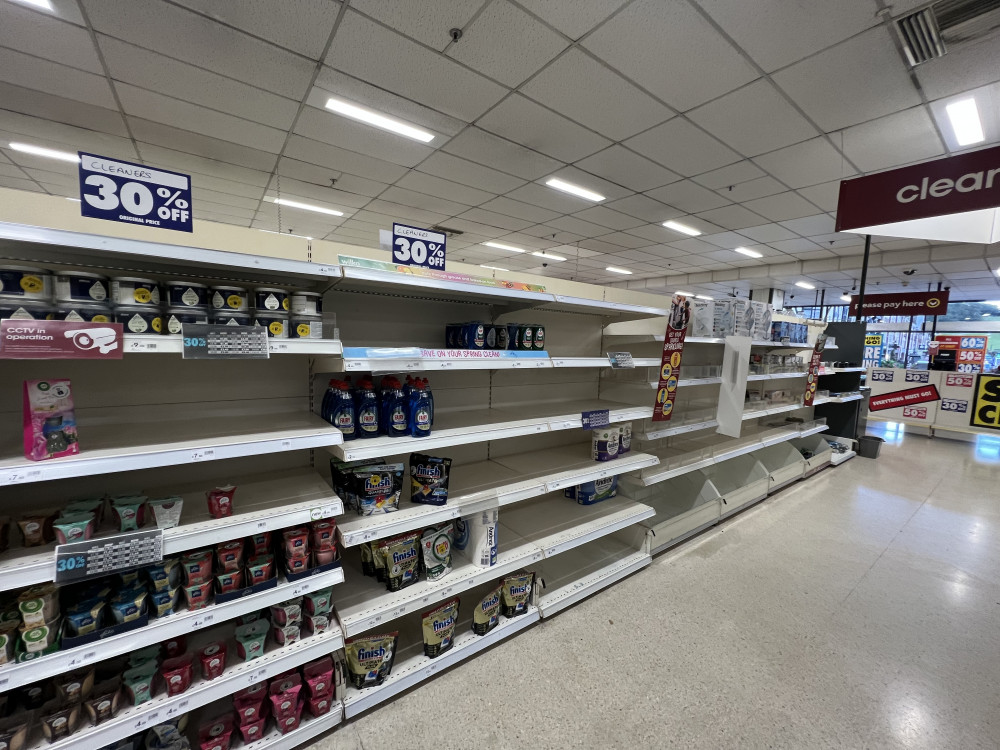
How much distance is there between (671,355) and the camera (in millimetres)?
2510

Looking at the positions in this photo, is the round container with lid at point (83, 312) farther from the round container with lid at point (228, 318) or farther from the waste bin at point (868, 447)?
the waste bin at point (868, 447)

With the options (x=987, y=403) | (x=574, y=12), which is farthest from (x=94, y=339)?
(x=987, y=403)

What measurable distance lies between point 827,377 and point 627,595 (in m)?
5.40

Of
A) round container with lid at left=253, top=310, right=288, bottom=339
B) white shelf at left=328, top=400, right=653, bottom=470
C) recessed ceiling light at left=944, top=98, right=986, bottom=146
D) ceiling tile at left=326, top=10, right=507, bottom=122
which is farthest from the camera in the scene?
recessed ceiling light at left=944, top=98, right=986, bottom=146

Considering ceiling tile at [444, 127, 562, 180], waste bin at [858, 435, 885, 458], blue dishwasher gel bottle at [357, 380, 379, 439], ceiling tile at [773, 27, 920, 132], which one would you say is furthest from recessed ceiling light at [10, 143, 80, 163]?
waste bin at [858, 435, 885, 458]

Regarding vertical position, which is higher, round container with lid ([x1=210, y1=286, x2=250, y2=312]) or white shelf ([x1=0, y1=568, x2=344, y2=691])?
round container with lid ([x1=210, y1=286, x2=250, y2=312])

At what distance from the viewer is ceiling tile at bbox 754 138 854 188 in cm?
385

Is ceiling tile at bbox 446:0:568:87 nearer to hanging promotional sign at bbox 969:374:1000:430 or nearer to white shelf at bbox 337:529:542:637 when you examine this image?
white shelf at bbox 337:529:542:637

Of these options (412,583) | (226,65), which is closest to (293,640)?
(412,583)

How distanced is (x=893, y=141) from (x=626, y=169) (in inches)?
91.5

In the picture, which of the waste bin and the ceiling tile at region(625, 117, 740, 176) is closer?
the ceiling tile at region(625, 117, 740, 176)

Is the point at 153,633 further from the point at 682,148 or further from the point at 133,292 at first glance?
the point at 682,148

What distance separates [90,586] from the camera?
1200 mm

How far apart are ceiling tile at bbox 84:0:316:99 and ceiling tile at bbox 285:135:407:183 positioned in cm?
100
